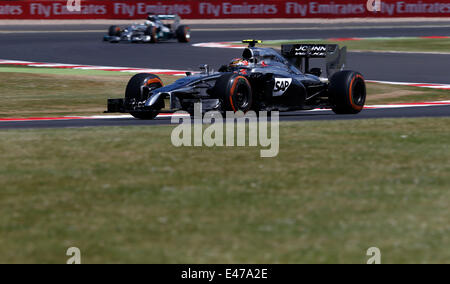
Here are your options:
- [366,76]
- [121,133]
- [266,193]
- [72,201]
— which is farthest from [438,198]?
[366,76]

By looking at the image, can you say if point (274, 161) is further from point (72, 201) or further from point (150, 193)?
point (72, 201)

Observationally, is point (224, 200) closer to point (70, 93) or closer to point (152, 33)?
point (70, 93)

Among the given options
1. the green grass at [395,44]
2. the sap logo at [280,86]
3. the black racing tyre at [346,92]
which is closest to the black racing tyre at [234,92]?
the sap logo at [280,86]

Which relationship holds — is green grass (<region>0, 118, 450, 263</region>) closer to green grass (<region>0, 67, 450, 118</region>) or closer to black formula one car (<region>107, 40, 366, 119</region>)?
black formula one car (<region>107, 40, 366, 119</region>)

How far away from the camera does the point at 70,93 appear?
20.0 m

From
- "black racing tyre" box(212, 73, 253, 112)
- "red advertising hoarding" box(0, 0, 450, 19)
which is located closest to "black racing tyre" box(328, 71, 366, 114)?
"black racing tyre" box(212, 73, 253, 112)

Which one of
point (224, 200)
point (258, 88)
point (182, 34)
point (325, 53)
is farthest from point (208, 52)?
point (224, 200)

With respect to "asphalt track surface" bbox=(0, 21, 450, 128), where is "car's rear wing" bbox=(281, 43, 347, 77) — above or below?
above

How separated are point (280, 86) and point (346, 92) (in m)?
1.22

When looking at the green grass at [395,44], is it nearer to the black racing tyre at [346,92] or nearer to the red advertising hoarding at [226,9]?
the red advertising hoarding at [226,9]

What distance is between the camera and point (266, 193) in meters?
7.99

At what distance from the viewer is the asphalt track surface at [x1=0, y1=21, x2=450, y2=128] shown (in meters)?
16.2

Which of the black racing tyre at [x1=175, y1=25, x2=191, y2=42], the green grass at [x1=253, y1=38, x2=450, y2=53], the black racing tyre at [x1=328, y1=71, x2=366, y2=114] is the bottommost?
the green grass at [x1=253, y1=38, x2=450, y2=53]

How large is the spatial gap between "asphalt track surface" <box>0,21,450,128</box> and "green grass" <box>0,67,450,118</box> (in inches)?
80.5
